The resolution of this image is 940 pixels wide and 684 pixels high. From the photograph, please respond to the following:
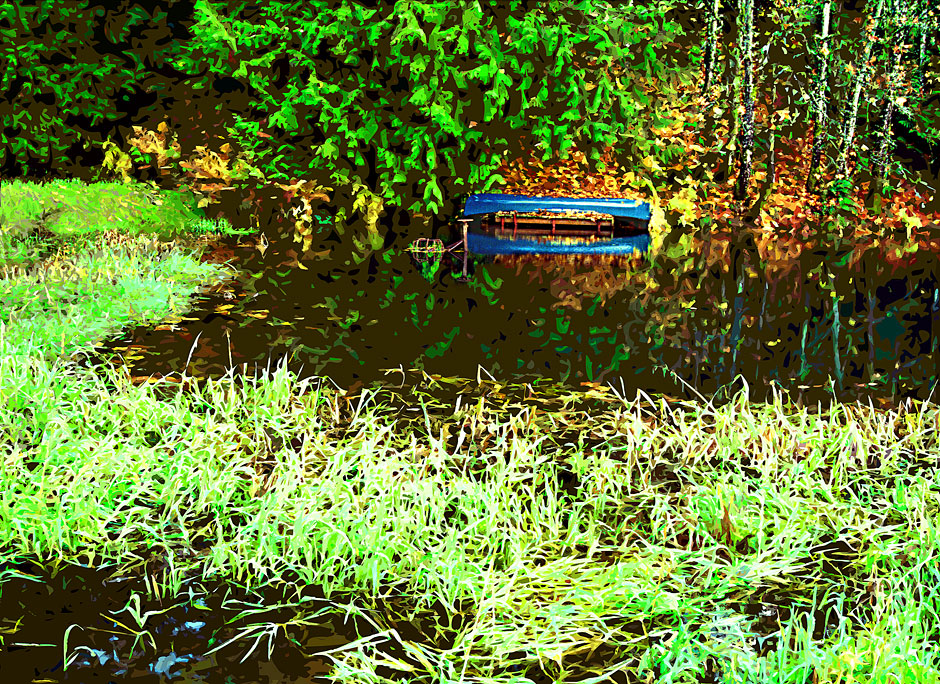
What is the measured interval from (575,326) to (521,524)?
3212mm

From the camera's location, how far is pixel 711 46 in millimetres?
14820

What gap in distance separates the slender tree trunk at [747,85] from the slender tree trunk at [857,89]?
1.31m

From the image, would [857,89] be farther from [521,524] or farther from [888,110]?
[521,524]

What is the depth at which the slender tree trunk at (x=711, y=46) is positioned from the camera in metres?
14.5

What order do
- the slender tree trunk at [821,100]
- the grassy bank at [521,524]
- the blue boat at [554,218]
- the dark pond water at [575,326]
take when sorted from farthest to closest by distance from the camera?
the slender tree trunk at [821,100]
the blue boat at [554,218]
the dark pond water at [575,326]
the grassy bank at [521,524]

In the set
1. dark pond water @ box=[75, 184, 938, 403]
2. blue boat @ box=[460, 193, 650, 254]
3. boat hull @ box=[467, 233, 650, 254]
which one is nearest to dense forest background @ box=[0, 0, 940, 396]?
dark pond water @ box=[75, 184, 938, 403]

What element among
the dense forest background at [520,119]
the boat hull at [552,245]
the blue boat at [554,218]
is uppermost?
the dense forest background at [520,119]

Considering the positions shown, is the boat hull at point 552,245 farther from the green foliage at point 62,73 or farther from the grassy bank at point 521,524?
the grassy bank at point 521,524

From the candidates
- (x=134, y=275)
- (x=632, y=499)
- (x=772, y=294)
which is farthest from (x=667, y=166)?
(x=632, y=499)

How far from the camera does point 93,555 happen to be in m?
2.98

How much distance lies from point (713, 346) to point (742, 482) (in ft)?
8.06

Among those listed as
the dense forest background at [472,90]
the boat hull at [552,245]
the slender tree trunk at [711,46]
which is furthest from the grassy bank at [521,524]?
the slender tree trunk at [711,46]

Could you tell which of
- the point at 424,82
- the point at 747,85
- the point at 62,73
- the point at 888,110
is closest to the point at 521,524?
the point at 424,82

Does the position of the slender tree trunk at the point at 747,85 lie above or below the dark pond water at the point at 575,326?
above
